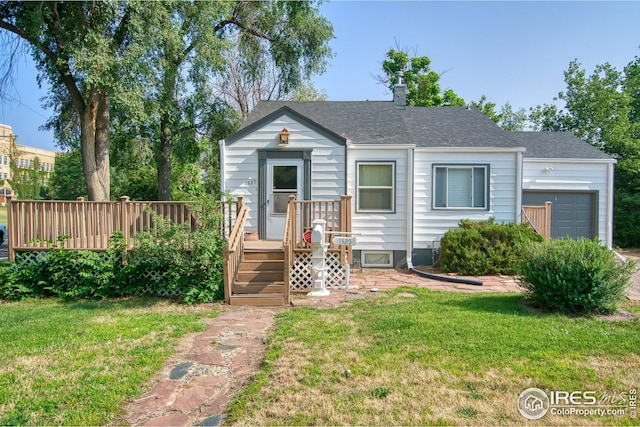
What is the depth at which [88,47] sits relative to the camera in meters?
9.95

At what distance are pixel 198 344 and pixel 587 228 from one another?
507 inches

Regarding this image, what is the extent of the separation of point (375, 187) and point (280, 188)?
2.51 metres

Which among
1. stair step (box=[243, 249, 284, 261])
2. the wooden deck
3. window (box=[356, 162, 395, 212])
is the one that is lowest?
stair step (box=[243, 249, 284, 261])

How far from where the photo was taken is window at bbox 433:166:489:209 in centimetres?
1010

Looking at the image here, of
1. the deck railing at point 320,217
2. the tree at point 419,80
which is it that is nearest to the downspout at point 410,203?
the deck railing at point 320,217

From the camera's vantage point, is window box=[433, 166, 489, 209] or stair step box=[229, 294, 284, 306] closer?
stair step box=[229, 294, 284, 306]

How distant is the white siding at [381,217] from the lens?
9844mm

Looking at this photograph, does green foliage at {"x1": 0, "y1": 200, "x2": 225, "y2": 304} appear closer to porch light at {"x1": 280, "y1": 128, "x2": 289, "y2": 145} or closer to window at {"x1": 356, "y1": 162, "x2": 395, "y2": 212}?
porch light at {"x1": 280, "y1": 128, "x2": 289, "y2": 145}

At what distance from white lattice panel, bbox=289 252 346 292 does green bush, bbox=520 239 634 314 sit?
12.0 feet

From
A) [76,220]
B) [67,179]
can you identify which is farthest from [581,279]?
[67,179]

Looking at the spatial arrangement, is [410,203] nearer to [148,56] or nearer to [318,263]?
[318,263]

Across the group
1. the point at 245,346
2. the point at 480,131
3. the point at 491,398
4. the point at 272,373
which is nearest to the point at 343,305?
the point at 245,346

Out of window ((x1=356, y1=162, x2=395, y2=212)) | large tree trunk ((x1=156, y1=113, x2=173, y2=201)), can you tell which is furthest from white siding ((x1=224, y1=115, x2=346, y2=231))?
large tree trunk ((x1=156, y1=113, x2=173, y2=201))

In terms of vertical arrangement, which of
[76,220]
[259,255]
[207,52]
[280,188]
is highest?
[207,52]
